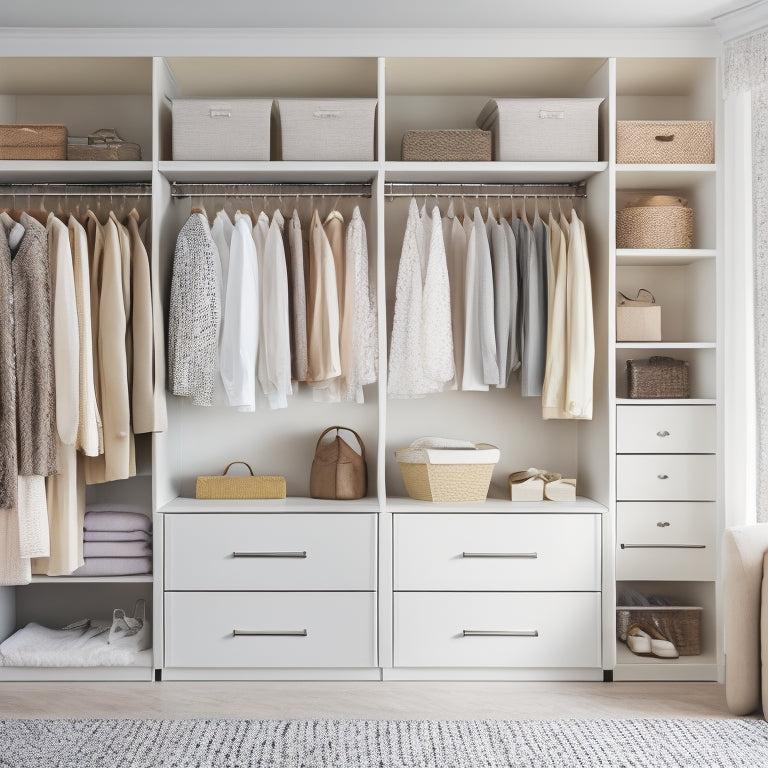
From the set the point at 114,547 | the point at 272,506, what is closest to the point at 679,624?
the point at 272,506

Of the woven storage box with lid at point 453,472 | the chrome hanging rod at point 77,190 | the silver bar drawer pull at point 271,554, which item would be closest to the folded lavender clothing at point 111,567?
the silver bar drawer pull at point 271,554

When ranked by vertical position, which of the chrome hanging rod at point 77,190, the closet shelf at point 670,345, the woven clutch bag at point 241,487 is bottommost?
the woven clutch bag at point 241,487

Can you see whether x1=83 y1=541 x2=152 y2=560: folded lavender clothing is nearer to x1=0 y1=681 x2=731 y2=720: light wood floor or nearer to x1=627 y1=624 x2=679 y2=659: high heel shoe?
x1=0 y1=681 x2=731 y2=720: light wood floor

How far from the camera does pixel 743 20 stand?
301cm

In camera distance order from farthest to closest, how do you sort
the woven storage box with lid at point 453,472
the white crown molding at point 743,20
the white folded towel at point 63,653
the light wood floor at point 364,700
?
1. the woven storage box with lid at point 453,472
2. the white folded towel at point 63,653
3. the white crown molding at point 743,20
4. the light wood floor at point 364,700

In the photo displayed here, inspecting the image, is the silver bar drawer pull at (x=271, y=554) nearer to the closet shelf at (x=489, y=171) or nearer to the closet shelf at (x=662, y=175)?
the closet shelf at (x=489, y=171)

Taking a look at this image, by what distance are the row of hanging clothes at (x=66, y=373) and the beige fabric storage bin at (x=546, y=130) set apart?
4.92 ft

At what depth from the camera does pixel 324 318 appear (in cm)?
322

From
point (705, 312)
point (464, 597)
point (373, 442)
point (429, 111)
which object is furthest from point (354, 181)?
point (464, 597)

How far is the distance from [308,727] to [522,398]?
1.69 meters

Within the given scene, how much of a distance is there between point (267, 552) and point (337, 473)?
425 mm

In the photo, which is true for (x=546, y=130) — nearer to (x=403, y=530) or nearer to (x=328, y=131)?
(x=328, y=131)

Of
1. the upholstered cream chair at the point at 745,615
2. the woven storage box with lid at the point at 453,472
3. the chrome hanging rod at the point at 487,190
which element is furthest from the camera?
the chrome hanging rod at the point at 487,190

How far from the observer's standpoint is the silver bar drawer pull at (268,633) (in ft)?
10.2
